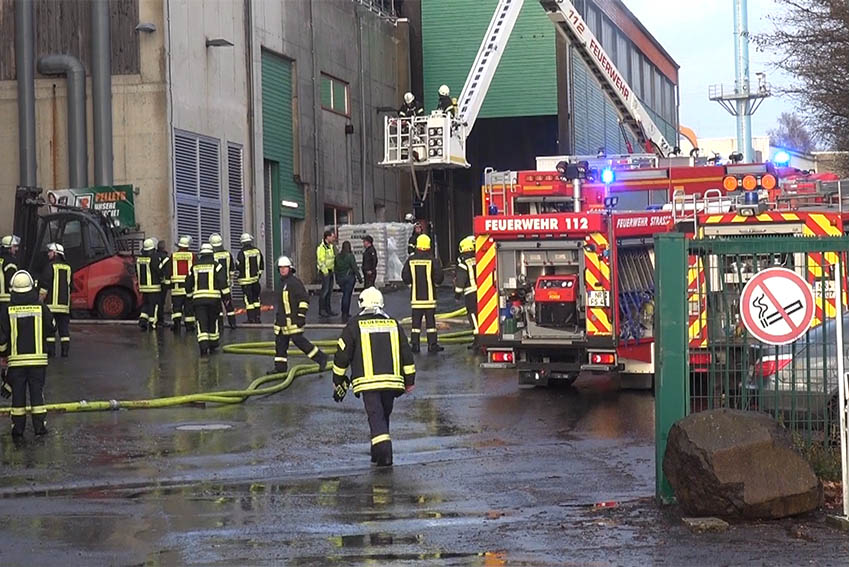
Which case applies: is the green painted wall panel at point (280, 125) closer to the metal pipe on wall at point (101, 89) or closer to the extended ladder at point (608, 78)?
the metal pipe on wall at point (101, 89)

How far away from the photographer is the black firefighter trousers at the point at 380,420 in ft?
39.9

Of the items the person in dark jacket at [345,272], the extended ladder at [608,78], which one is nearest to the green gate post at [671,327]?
the person in dark jacket at [345,272]

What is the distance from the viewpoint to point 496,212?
1969 cm

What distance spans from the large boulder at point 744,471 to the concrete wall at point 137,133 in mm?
23067

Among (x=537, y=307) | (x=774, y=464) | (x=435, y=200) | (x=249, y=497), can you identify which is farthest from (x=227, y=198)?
(x=774, y=464)

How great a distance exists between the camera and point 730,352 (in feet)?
32.3

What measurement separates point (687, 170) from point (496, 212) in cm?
302

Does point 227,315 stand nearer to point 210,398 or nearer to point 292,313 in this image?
point 292,313

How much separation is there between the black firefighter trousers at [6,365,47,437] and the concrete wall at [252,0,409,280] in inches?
836

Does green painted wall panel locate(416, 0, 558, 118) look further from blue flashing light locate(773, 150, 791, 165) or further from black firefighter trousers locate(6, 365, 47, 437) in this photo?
black firefighter trousers locate(6, 365, 47, 437)

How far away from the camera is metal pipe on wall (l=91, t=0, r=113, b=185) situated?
30875 mm

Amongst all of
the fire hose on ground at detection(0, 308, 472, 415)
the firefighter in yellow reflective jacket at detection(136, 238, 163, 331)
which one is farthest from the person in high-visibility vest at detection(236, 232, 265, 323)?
the fire hose on ground at detection(0, 308, 472, 415)

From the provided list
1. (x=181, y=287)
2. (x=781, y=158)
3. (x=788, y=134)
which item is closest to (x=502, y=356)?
(x=781, y=158)

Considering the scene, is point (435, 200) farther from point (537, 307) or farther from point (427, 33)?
point (537, 307)
